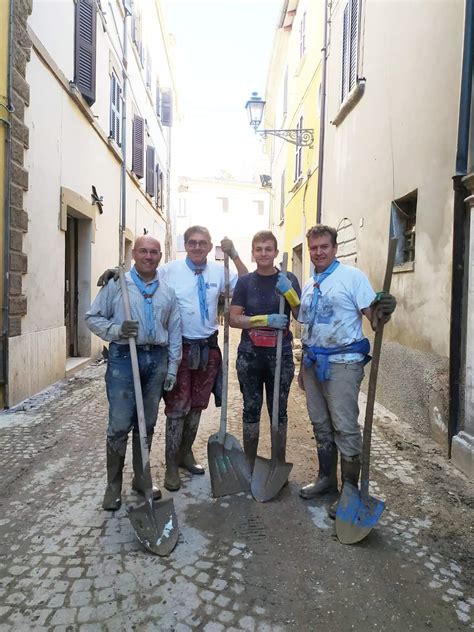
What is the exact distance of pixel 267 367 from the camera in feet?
10.6

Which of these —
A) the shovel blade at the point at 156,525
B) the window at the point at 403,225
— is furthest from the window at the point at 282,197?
the shovel blade at the point at 156,525

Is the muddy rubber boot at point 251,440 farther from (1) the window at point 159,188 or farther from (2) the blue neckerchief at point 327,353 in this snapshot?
(1) the window at point 159,188

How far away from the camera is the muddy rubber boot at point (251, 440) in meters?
3.33

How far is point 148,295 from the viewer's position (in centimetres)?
290

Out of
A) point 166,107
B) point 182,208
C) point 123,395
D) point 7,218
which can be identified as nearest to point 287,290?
point 123,395

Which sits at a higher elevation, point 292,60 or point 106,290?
point 292,60

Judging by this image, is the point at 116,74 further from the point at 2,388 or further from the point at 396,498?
the point at 396,498

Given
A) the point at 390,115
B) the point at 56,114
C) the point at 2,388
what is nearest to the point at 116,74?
the point at 56,114

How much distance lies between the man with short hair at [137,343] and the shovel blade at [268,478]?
2.19 feet

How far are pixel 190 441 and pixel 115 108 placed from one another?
8.41 meters

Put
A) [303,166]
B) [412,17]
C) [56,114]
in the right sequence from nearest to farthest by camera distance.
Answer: [412,17], [56,114], [303,166]

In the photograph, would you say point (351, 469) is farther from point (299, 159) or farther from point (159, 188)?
point (159, 188)

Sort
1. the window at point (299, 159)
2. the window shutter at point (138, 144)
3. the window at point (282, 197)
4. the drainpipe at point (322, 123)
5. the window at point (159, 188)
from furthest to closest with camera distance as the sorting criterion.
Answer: the window at point (159, 188)
the window at point (282, 197)
the window shutter at point (138, 144)
the window at point (299, 159)
the drainpipe at point (322, 123)

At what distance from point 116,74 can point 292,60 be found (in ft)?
17.5
